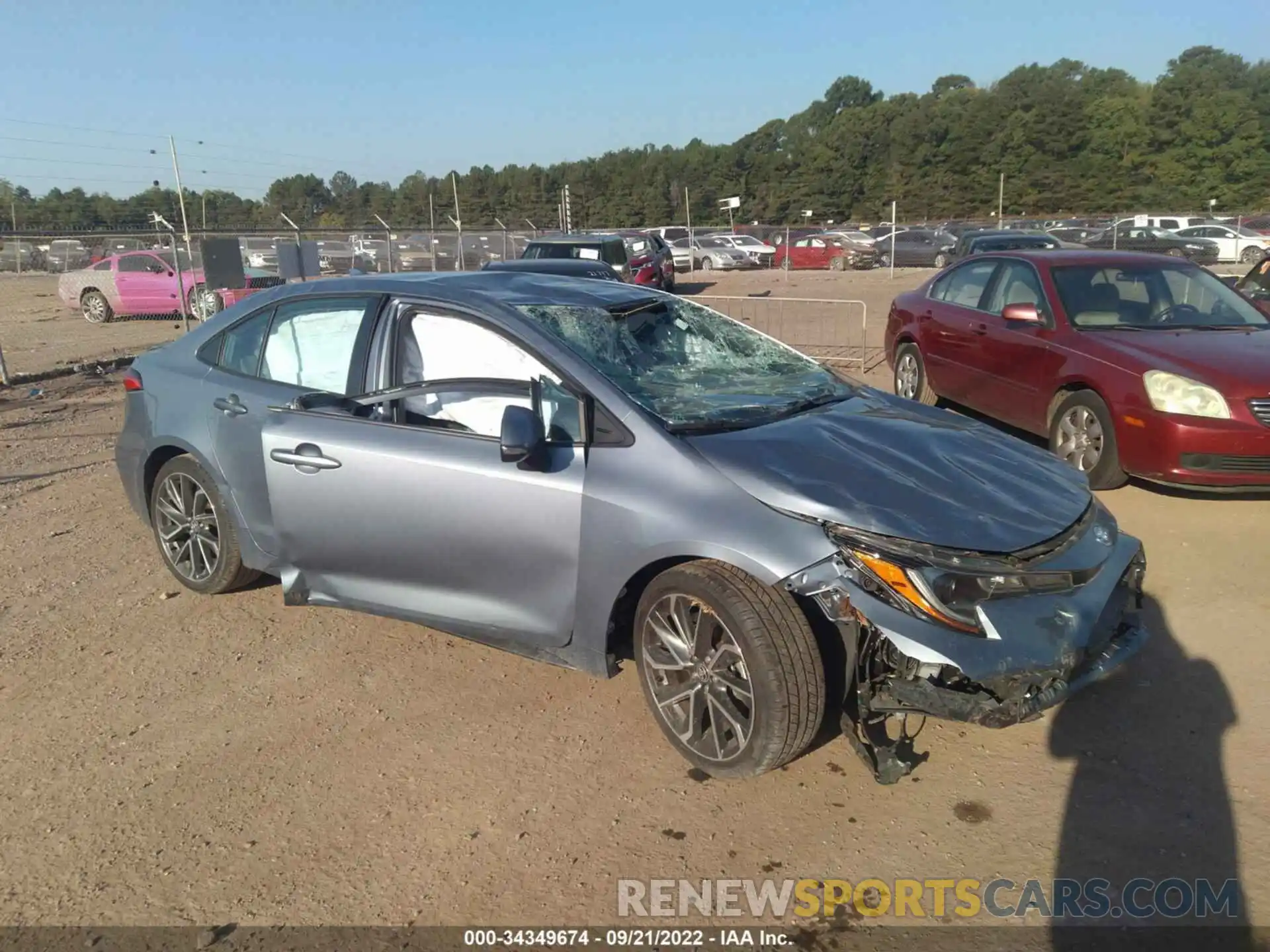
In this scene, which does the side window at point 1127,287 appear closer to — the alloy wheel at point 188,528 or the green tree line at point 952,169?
the alloy wheel at point 188,528

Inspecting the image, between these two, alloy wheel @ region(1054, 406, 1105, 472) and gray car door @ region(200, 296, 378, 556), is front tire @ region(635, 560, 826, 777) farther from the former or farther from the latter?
alloy wheel @ region(1054, 406, 1105, 472)

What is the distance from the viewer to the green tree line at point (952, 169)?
63.3 meters

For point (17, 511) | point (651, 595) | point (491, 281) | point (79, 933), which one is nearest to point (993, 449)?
point (651, 595)

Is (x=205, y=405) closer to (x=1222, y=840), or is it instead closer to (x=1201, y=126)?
(x=1222, y=840)

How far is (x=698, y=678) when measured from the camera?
3262mm

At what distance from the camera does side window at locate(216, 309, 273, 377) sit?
456cm

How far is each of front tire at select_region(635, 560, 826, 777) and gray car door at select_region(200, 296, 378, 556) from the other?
183 cm

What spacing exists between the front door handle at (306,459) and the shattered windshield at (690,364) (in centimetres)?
100

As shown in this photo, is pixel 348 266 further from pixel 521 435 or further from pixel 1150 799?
pixel 1150 799

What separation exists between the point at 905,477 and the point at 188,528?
3.46 metres

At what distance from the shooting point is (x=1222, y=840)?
2910 millimetres

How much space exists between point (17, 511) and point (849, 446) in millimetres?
5586

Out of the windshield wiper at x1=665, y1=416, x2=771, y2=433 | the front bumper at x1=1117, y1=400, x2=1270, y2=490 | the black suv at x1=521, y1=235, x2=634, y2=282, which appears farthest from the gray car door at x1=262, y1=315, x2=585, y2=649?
the black suv at x1=521, y1=235, x2=634, y2=282

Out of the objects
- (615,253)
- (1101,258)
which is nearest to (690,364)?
(1101,258)
